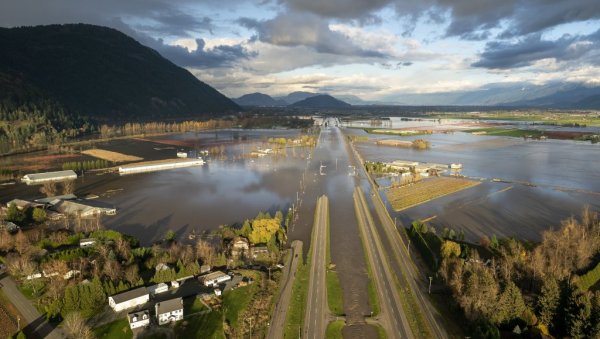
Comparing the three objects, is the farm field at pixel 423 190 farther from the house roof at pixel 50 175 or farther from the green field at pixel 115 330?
the house roof at pixel 50 175

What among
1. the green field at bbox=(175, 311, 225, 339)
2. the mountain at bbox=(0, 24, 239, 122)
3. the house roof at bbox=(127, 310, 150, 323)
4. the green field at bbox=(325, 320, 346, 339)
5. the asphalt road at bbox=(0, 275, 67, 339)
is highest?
the mountain at bbox=(0, 24, 239, 122)

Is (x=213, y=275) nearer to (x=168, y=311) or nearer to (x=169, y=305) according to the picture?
(x=169, y=305)

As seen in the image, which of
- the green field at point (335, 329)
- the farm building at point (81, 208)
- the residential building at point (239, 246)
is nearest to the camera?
the green field at point (335, 329)

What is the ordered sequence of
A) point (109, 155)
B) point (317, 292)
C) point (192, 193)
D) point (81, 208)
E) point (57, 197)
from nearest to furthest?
point (317, 292), point (81, 208), point (57, 197), point (192, 193), point (109, 155)

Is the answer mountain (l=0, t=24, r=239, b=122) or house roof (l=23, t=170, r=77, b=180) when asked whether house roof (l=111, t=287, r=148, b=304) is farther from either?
mountain (l=0, t=24, r=239, b=122)

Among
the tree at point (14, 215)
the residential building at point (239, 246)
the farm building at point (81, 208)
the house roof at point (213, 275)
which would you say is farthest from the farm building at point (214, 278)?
the tree at point (14, 215)

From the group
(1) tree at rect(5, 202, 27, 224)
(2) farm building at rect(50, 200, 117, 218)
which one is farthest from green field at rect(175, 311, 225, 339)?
(1) tree at rect(5, 202, 27, 224)

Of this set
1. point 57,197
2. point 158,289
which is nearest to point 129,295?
point 158,289
